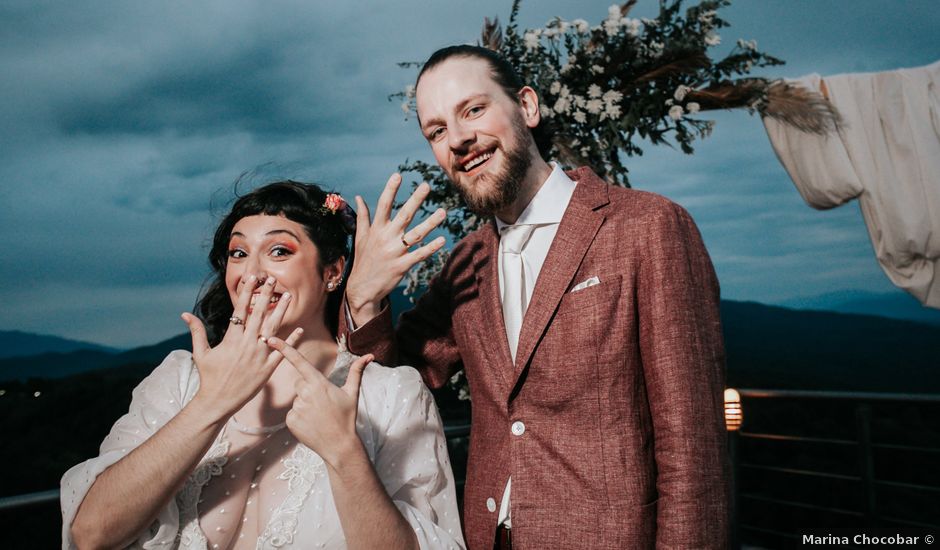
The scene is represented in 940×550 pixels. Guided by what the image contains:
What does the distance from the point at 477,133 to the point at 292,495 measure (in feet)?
3.22

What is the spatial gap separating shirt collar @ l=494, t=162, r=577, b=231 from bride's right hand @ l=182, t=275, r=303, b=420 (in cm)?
68

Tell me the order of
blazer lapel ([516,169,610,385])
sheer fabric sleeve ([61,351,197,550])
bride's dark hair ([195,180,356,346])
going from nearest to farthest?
sheer fabric sleeve ([61,351,197,550]) < blazer lapel ([516,169,610,385]) < bride's dark hair ([195,180,356,346])

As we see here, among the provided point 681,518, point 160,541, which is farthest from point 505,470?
point 160,541

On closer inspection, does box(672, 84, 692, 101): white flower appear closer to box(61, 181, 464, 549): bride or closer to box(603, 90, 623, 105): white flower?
box(603, 90, 623, 105): white flower

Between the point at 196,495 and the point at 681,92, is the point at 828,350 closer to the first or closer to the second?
the point at 681,92

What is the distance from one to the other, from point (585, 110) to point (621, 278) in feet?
5.57

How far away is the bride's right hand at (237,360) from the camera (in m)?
1.24

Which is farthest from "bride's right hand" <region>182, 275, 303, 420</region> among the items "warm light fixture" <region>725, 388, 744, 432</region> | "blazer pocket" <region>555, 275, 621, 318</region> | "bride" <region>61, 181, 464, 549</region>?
"warm light fixture" <region>725, 388, 744, 432</region>

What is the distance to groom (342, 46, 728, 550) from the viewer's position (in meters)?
1.27

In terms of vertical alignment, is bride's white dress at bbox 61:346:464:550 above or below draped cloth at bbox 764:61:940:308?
below

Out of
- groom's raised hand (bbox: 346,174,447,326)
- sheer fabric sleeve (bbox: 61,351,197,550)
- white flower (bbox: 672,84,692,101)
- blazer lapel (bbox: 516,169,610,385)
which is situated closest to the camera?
sheer fabric sleeve (bbox: 61,351,197,550)

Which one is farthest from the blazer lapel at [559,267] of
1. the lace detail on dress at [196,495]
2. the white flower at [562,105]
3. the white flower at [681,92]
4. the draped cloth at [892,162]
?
the draped cloth at [892,162]

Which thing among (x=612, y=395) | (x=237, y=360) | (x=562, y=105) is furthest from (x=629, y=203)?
(x=562, y=105)

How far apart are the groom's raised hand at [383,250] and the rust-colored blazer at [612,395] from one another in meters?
0.28
